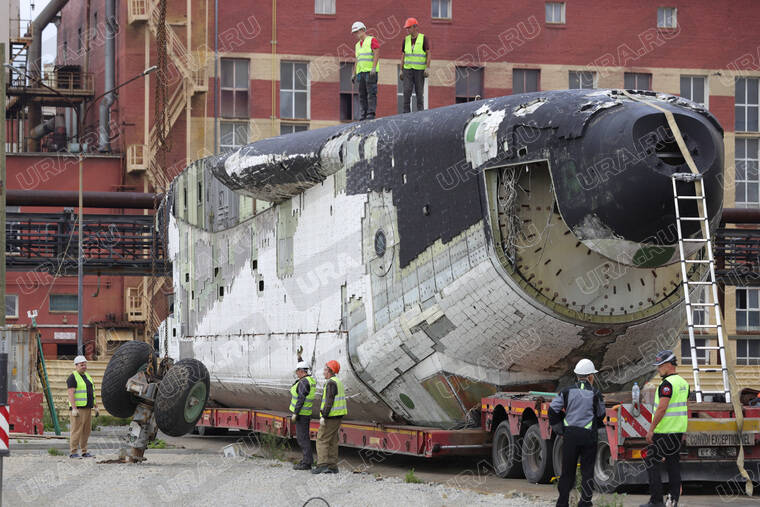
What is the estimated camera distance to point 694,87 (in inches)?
2356

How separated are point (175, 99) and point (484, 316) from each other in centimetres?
3910

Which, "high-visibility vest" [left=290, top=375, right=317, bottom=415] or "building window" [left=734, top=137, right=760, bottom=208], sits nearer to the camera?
"high-visibility vest" [left=290, top=375, right=317, bottom=415]

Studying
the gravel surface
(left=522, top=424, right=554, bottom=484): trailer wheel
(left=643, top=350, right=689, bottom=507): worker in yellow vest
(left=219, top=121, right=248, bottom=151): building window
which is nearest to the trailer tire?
the gravel surface

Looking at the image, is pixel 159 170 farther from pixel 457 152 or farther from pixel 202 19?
pixel 457 152

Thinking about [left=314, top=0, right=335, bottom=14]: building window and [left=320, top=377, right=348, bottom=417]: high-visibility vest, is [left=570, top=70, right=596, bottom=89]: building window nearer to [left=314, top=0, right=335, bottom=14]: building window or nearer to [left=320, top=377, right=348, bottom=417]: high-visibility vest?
[left=314, top=0, right=335, bottom=14]: building window

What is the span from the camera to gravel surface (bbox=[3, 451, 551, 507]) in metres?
16.2

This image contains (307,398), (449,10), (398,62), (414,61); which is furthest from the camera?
(449,10)

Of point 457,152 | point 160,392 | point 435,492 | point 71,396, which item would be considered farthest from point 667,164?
point 71,396

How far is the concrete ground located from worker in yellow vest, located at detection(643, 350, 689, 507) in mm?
619

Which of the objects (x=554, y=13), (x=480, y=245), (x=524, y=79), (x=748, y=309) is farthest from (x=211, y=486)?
(x=748, y=309)

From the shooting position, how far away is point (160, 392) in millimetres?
21578

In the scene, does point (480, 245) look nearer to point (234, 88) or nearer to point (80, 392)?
point (80, 392)

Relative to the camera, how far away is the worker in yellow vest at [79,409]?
75.7 ft

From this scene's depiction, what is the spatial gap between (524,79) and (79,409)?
129 feet
